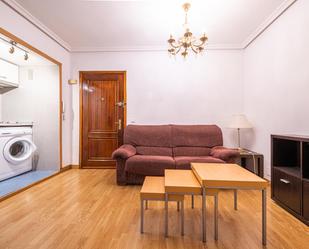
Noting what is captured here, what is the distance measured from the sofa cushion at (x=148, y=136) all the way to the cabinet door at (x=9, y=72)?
7.93 feet

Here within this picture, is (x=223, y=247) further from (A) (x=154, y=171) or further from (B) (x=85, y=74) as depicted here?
(B) (x=85, y=74)

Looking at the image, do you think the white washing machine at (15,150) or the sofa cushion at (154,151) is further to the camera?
the sofa cushion at (154,151)

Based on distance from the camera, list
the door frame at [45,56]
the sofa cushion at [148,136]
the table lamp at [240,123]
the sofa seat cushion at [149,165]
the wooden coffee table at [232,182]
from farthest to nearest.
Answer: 1. the sofa cushion at [148,136]
2. the table lamp at [240,123]
3. the sofa seat cushion at [149,165]
4. the door frame at [45,56]
5. the wooden coffee table at [232,182]

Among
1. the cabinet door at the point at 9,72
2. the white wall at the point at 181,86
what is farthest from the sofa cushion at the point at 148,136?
the cabinet door at the point at 9,72

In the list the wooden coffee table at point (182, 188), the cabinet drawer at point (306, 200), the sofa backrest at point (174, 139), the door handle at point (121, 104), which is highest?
the door handle at point (121, 104)

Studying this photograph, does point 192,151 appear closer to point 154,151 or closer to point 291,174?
point 154,151

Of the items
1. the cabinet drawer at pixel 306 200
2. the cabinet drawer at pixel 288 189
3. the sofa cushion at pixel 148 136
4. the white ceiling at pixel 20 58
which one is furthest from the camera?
the sofa cushion at pixel 148 136

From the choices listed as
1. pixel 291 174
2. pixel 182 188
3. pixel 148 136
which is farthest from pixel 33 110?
pixel 291 174

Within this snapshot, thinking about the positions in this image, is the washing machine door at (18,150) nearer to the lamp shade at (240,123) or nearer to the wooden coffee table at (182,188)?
the wooden coffee table at (182,188)

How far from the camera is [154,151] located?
3416 mm

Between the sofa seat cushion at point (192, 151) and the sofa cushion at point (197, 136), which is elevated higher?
the sofa cushion at point (197, 136)

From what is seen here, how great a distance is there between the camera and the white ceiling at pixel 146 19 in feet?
8.13

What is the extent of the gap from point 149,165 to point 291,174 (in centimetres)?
179

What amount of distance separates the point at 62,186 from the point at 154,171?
147 cm
